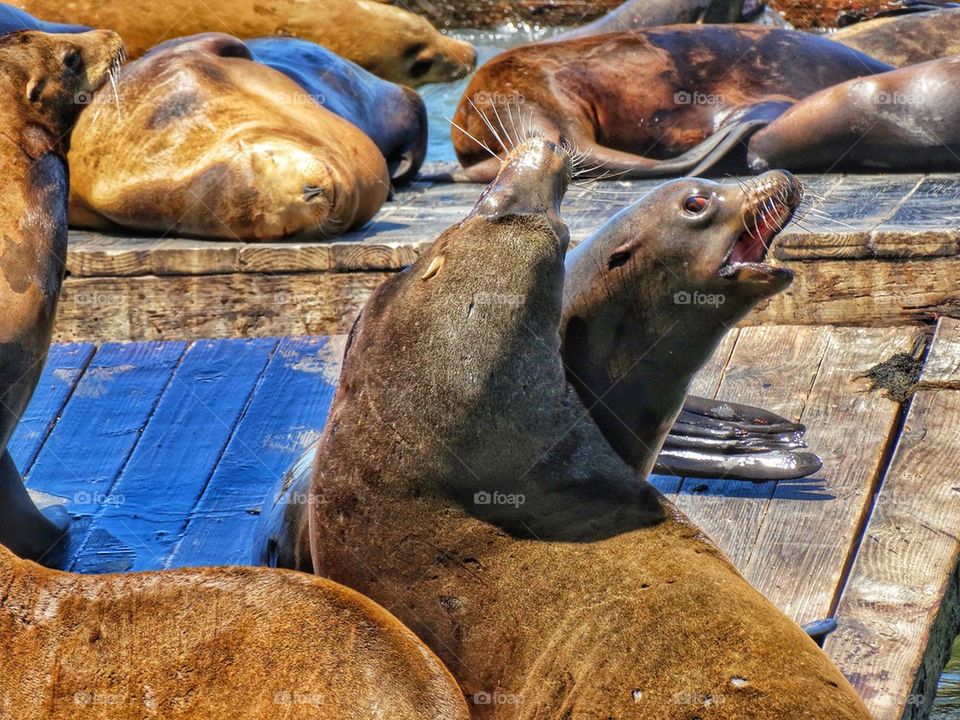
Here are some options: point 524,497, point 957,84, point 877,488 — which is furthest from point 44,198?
point 957,84

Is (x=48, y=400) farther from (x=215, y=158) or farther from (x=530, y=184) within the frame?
(x=530, y=184)

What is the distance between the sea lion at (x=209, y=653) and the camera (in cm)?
252

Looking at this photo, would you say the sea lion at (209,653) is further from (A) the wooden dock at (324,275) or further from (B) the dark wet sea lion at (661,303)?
→ (A) the wooden dock at (324,275)

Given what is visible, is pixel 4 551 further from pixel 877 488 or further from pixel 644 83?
pixel 644 83

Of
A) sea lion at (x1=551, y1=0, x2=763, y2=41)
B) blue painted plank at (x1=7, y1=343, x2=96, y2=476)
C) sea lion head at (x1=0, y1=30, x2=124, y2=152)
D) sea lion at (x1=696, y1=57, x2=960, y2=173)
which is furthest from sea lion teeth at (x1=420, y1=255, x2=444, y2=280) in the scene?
sea lion at (x1=551, y1=0, x2=763, y2=41)

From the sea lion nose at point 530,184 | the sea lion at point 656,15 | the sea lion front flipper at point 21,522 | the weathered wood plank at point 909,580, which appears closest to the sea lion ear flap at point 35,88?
the sea lion front flipper at point 21,522

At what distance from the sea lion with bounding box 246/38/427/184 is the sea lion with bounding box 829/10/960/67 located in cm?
296

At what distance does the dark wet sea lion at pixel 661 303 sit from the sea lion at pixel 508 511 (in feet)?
1.76

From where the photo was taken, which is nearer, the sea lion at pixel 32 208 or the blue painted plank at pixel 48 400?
the sea lion at pixel 32 208

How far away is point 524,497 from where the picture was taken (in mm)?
3273

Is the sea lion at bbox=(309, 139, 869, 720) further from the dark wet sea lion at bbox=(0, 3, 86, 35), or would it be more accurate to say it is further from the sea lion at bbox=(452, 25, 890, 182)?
the sea lion at bbox=(452, 25, 890, 182)

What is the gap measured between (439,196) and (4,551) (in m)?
5.02

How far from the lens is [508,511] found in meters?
3.27

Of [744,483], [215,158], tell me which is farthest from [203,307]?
[744,483]
